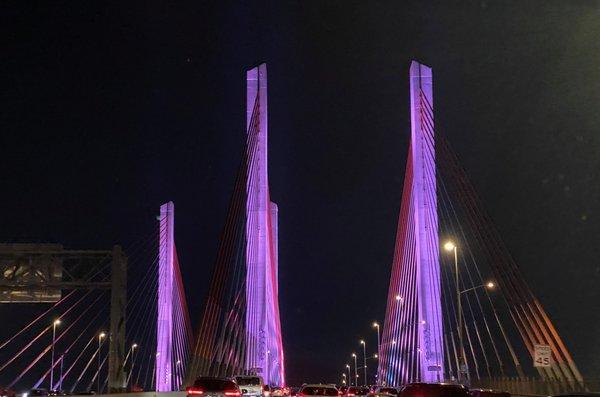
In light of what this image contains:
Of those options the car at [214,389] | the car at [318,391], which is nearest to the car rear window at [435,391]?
the car at [214,389]

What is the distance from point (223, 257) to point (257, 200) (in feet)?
37.8

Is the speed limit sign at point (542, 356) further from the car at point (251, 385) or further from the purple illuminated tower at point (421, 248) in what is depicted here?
the purple illuminated tower at point (421, 248)

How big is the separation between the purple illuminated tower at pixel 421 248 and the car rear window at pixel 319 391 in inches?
492

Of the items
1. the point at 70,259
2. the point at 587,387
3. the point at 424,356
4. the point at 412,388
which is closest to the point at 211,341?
the point at 70,259

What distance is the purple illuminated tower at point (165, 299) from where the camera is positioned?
166 feet

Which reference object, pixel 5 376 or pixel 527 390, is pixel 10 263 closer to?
pixel 527 390

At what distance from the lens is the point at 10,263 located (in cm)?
4434

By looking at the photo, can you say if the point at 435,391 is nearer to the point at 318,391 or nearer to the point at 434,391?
the point at 434,391

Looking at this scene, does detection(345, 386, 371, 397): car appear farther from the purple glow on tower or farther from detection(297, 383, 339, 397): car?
detection(297, 383, 339, 397): car

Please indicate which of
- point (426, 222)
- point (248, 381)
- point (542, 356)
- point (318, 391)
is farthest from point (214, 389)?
point (426, 222)

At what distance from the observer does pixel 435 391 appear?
15641 millimetres

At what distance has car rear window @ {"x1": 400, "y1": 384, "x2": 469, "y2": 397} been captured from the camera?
1555 cm

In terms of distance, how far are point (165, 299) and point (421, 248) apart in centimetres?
1693

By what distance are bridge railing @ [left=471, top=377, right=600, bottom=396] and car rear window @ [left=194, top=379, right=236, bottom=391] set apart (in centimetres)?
1264
